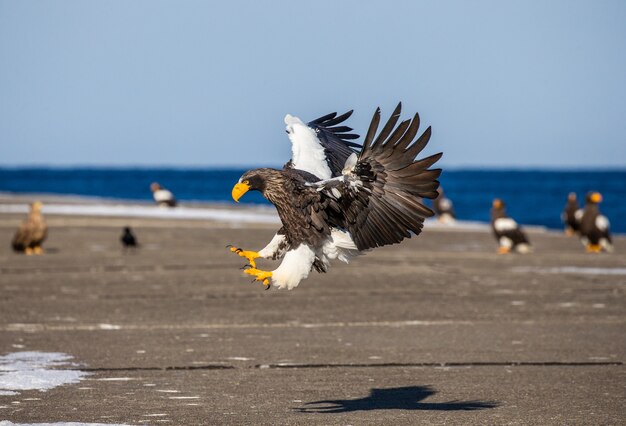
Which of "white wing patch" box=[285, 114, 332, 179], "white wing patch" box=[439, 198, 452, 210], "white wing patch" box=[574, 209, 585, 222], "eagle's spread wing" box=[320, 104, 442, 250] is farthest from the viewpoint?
"white wing patch" box=[439, 198, 452, 210]

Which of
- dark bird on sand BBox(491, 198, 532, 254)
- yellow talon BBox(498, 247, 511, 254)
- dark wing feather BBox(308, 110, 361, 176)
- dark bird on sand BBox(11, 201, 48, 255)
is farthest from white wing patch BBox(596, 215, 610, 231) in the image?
dark wing feather BBox(308, 110, 361, 176)

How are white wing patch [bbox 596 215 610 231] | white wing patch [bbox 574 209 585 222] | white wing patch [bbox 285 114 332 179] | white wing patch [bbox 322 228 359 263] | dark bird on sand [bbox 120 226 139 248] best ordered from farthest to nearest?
white wing patch [bbox 574 209 585 222], white wing patch [bbox 596 215 610 231], dark bird on sand [bbox 120 226 139 248], white wing patch [bbox 285 114 332 179], white wing patch [bbox 322 228 359 263]

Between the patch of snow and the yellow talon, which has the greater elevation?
the yellow talon

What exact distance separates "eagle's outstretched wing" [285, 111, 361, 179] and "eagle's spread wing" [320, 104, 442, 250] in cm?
61

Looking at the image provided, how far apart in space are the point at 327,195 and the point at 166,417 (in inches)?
70.7

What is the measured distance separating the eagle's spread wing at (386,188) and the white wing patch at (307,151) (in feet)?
2.05

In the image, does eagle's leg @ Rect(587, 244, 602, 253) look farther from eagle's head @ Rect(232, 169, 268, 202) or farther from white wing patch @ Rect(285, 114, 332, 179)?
eagle's head @ Rect(232, 169, 268, 202)

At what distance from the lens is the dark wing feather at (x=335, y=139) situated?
877 centimetres

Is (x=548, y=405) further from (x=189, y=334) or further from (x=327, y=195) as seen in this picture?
(x=189, y=334)

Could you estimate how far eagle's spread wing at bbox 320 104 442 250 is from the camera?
295 inches

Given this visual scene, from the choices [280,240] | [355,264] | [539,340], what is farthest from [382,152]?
[355,264]

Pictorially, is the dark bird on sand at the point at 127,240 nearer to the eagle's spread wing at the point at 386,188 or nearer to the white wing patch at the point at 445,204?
the eagle's spread wing at the point at 386,188

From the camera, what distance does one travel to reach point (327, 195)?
25.1 feet

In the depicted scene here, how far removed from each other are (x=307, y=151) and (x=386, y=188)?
1.15m
